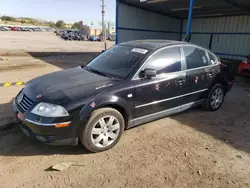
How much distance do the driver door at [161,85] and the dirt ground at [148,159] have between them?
1.62 ft

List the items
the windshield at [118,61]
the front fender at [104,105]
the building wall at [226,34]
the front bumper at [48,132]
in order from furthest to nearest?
the building wall at [226,34] < the windshield at [118,61] < the front fender at [104,105] < the front bumper at [48,132]

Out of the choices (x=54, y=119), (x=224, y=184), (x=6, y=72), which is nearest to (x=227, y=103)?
(x=224, y=184)

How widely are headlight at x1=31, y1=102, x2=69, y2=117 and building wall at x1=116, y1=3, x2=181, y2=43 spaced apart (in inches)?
413

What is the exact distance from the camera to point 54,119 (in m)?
2.59

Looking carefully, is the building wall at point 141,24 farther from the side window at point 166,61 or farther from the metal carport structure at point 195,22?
the side window at point 166,61

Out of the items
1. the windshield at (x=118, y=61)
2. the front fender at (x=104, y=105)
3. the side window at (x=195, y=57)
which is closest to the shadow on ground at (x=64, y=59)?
the windshield at (x=118, y=61)

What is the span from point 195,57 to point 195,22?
44.9 ft

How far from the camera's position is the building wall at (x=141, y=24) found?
12.4 m

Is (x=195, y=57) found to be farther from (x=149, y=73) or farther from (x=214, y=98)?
(x=149, y=73)

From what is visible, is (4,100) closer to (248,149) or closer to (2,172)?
(2,172)

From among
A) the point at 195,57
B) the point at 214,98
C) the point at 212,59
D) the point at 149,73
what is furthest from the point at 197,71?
the point at 149,73

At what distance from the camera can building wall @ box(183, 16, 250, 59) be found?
1344 cm

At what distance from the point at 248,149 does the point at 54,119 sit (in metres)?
3.07

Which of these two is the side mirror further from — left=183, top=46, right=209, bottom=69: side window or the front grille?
the front grille
